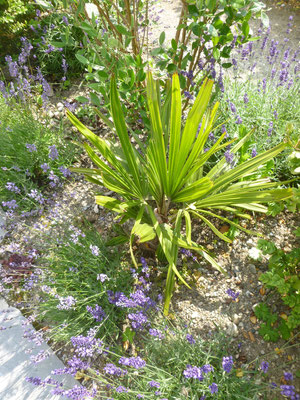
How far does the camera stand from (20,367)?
2102 mm

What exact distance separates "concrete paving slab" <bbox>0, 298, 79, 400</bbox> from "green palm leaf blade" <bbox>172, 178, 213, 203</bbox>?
3.93ft

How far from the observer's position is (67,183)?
9.71 ft

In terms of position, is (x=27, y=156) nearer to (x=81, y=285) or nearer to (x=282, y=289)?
(x=81, y=285)

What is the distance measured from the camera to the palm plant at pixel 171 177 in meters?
1.74

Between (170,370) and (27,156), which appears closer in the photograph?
(170,370)

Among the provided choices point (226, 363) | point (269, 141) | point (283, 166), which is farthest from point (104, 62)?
point (226, 363)

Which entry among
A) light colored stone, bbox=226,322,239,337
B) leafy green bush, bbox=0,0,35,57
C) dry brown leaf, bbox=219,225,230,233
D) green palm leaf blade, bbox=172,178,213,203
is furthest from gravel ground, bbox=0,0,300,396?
leafy green bush, bbox=0,0,35,57

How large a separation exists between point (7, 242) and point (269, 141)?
231 cm

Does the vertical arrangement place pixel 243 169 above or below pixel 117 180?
below

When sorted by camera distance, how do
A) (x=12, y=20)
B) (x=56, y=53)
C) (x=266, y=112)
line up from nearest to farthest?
(x=266, y=112)
(x=12, y=20)
(x=56, y=53)

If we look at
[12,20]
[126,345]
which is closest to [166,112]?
[126,345]

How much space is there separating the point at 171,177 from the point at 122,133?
39cm

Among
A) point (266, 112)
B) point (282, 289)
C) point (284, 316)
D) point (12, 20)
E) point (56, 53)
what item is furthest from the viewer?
point (56, 53)

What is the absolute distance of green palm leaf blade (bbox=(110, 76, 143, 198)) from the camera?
181cm
